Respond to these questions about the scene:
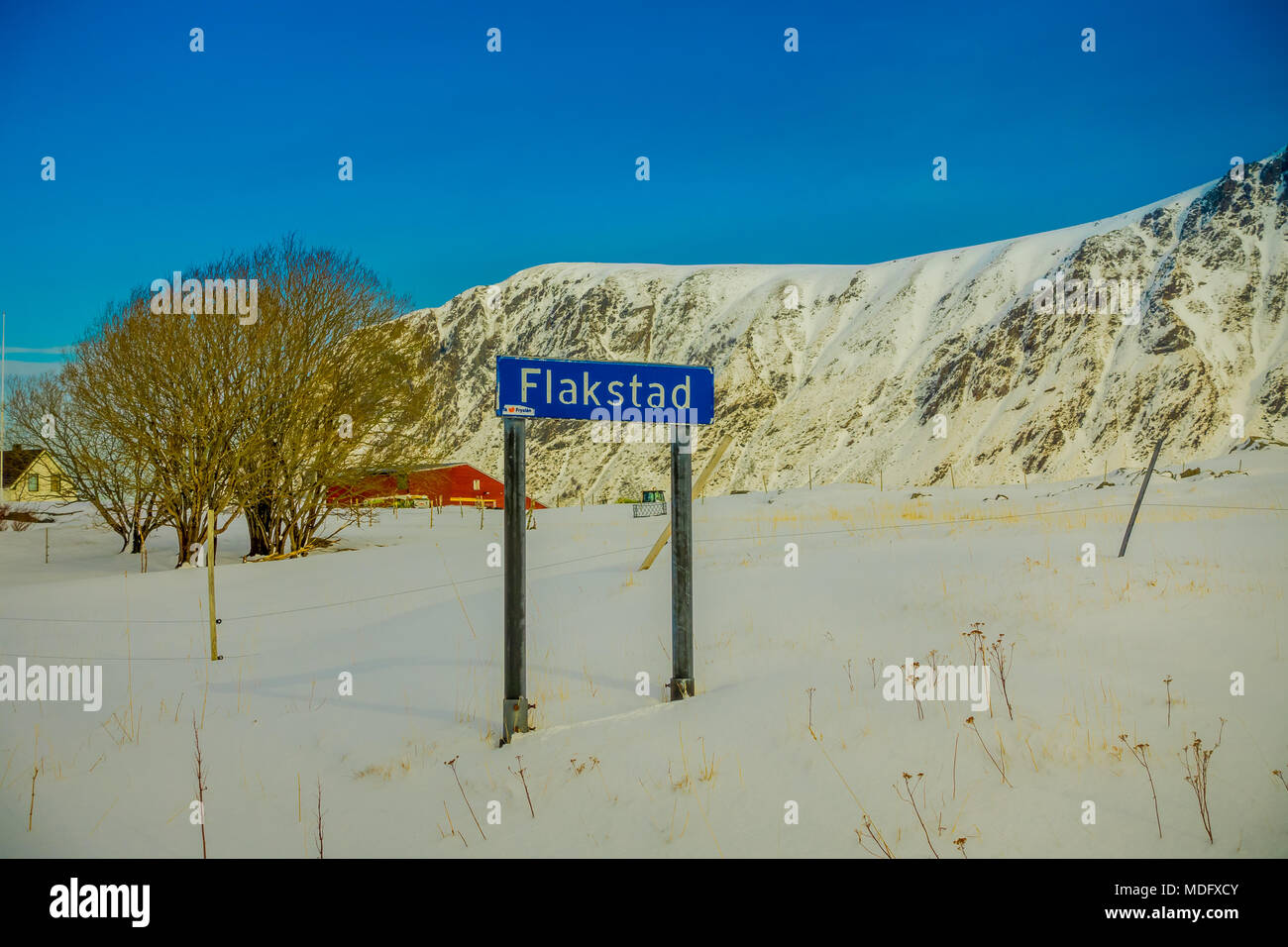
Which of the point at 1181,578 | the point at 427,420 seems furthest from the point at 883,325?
the point at 1181,578

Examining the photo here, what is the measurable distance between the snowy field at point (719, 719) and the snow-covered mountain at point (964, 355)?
39.1 meters

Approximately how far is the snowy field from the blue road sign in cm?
200

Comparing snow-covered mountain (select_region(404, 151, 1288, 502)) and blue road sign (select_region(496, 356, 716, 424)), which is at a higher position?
snow-covered mountain (select_region(404, 151, 1288, 502))

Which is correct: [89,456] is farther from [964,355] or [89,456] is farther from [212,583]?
[964,355]

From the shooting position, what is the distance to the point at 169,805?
4465 millimetres

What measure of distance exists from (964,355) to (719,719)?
79654 millimetres

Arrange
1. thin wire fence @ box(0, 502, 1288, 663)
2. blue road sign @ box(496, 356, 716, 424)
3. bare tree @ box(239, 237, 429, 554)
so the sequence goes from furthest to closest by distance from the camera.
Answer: bare tree @ box(239, 237, 429, 554), thin wire fence @ box(0, 502, 1288, 663), blue road sign @ box(496, 356, 716, 424)

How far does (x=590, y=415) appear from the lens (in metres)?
5.45

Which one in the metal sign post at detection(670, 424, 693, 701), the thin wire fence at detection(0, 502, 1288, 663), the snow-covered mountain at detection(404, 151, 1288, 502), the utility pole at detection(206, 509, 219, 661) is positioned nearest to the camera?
the metal sign post at detection(670, 424, 693, 701)

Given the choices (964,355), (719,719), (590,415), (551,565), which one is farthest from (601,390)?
(964,355)

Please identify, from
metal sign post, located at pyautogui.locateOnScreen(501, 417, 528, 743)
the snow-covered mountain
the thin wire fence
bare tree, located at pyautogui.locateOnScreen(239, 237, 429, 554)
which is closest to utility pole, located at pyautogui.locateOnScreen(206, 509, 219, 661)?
the thin wire fence

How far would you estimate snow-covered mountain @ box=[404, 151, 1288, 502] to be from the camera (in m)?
64.1

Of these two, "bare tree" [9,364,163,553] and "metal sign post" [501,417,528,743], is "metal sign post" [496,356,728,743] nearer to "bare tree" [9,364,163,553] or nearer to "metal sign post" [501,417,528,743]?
"metal sign post" [501,417,528,743]
